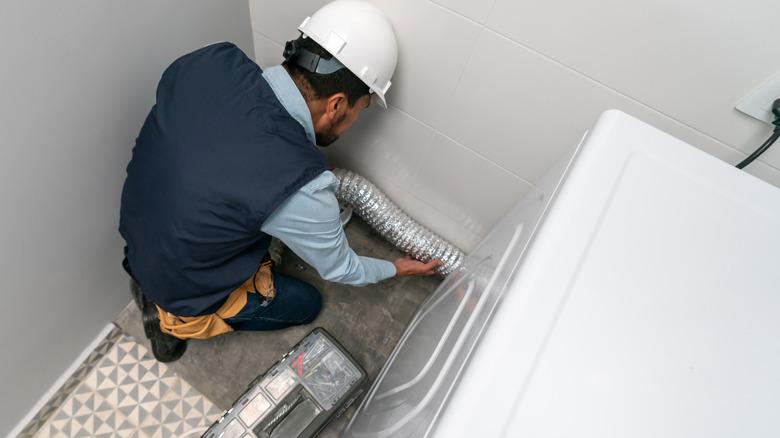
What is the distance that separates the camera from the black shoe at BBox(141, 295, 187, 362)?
112 cm

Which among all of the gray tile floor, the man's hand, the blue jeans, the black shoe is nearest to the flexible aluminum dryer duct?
the man's hand

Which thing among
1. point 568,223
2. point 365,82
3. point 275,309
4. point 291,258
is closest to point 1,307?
point 275,309

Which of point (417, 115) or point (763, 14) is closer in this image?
point (763, 14)

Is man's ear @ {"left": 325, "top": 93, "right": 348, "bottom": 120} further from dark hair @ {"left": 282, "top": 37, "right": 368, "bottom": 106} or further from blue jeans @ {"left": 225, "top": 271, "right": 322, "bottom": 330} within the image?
blue jeans @ {"left": 225, "top": 271, "right": 322, "bottom": 330}

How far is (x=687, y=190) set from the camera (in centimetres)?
52

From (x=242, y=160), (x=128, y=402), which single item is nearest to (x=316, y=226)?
(x=242, y=160)

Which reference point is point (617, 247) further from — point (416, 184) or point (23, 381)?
point (23, 381)

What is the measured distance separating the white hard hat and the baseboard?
1.05m

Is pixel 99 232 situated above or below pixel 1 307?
above

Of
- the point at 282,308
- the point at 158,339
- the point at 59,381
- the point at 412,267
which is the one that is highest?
the point at 412,267

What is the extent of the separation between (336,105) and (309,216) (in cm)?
25

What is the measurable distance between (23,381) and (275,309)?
2.05ft

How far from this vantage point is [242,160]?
0.73 meters

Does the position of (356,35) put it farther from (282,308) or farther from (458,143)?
(282,308)
